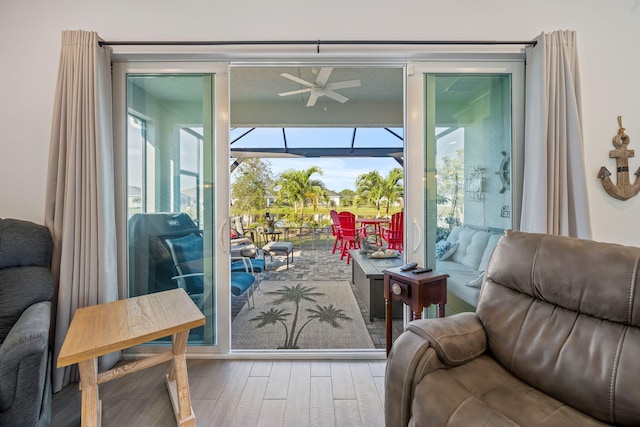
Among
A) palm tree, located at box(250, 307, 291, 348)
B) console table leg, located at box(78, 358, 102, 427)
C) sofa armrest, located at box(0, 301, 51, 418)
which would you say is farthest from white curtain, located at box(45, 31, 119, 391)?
palm tree, located at box(250, 307, 291, 348)

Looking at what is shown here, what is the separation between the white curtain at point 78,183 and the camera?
186 cm

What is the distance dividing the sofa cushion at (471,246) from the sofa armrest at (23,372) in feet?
8.63

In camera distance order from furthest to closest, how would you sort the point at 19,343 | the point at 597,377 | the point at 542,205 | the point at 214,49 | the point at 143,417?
1. the point at 214,49
2. the point at 542,205
3. the point at 143,417
4. the point at 19,343
5. the point at 597,377

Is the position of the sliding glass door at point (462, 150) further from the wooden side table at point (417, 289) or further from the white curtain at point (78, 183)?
the white curtain at point (78, 183)

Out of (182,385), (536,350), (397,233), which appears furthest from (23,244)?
(397,233)

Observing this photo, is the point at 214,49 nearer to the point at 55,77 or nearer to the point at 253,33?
the point at 253,33

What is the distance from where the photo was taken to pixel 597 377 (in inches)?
38.6

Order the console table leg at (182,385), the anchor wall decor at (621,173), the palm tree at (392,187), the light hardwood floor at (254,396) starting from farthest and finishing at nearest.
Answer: the palm tree at (392,187) → the anchor wall decor at (621,173) → the light hardwood floor at (254,396) → the console table leg at (182,385)

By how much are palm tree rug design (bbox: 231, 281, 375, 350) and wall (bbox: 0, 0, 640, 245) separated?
6.62 ft

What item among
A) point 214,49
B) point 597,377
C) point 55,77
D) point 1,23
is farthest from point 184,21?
point 597,377

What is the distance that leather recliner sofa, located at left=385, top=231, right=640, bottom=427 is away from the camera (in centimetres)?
95

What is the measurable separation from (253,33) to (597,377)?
2710 millimetres

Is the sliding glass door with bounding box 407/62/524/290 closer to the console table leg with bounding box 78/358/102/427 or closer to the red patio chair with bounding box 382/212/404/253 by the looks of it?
the console table leg with bounding box 78/358/102/427

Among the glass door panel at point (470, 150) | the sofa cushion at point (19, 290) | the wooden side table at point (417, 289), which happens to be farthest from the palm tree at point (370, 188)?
the sofa cushion at point (19, 290)
